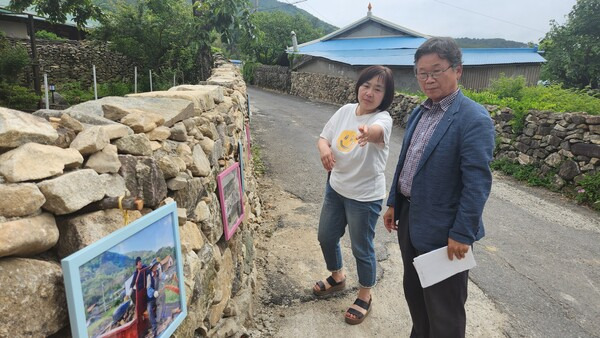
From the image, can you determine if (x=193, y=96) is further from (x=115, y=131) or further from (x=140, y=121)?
(x=115, y=131)

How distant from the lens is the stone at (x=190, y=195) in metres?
2.01

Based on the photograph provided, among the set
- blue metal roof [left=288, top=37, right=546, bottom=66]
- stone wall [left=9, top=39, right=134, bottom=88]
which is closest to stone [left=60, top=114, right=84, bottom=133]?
stone wall [left=9, top=39, right=134, bottom=88]

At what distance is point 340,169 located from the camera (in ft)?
9.63

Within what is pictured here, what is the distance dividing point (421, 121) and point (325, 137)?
2.80 feet

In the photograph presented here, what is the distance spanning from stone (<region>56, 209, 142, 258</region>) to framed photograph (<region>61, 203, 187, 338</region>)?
0.31ft

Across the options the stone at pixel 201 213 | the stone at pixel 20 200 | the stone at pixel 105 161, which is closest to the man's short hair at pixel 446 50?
the stone at pixel 201 213

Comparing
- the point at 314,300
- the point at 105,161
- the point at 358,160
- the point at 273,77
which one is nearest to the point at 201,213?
the point at 105,161

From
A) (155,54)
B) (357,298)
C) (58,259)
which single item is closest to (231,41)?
(155,54)

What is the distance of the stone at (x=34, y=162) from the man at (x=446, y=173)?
171cm

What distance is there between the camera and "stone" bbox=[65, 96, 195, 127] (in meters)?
1.89

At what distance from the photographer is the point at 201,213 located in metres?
2.30

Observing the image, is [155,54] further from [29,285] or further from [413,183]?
[29,285]

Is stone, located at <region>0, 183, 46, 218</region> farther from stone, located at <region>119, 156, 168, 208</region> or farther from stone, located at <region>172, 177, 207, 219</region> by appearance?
stone, located at <region>172, 177, 207, 219</region>

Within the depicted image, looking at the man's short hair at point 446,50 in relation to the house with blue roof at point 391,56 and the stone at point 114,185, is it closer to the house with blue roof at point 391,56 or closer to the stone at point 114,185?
the stone at point 114,185
